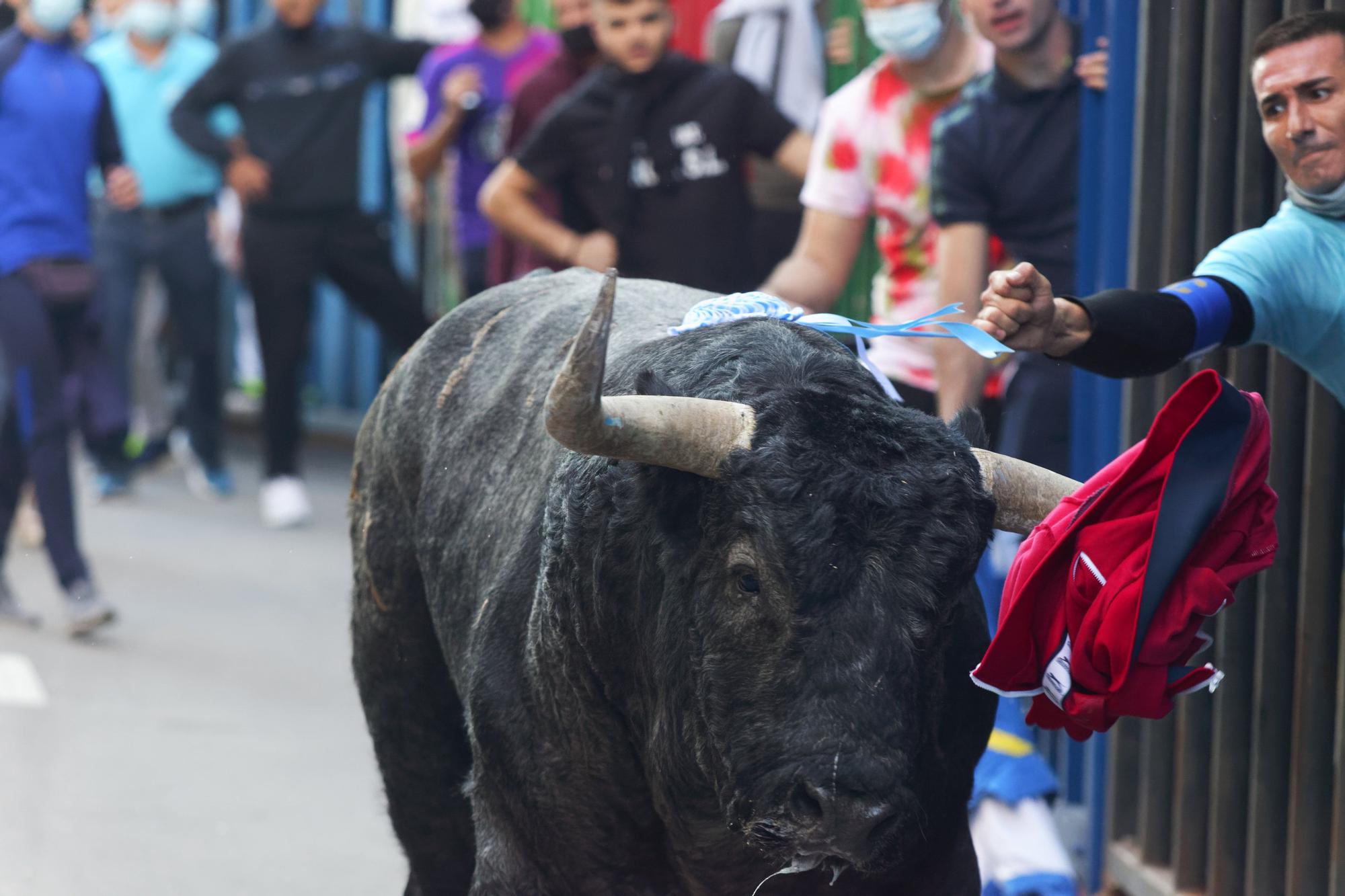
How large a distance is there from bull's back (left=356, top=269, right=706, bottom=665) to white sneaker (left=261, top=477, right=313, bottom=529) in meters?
6.30

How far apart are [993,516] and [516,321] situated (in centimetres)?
159

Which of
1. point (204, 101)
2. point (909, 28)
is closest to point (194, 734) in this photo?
point (909, 28)

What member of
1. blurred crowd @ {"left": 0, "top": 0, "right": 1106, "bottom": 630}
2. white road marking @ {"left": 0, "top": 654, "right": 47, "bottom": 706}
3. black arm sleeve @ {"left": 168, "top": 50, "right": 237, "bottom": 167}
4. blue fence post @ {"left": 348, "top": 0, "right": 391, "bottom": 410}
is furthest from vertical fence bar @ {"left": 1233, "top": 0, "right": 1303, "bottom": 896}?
blue fence post @ {"left": 348, "top": 0, "right": 391, "bottom": 410}

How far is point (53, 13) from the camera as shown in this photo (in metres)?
8.84

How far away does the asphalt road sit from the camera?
18.8 ft

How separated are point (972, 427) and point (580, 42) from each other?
16.8 feet

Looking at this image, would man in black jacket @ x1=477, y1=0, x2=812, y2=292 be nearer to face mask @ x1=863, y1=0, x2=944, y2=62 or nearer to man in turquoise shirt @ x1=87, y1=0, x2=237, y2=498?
face mask @ x1=863, y1=0, x2=944, y2=62

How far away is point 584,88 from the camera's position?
7.24 metres

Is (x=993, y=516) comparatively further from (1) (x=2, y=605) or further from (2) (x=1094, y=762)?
(1) (x=2, y=605)

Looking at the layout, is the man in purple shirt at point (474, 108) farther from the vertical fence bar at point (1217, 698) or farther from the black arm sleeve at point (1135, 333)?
the black arm sleeve at point (1135, 333)

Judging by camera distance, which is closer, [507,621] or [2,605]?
[507,621]

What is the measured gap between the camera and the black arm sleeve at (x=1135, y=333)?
137 inches

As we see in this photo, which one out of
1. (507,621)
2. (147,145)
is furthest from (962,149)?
(147,145)

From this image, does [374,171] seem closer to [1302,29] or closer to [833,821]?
[1302,29]
